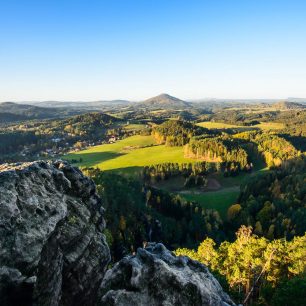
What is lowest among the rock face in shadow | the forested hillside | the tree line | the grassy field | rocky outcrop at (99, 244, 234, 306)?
the grassy field

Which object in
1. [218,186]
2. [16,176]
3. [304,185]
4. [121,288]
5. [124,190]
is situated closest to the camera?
[16,176]

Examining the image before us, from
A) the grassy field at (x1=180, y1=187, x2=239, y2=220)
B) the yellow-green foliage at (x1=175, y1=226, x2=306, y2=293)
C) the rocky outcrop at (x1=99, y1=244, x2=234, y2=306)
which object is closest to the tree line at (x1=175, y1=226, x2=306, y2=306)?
the yellow-green foliage at (x1=175, y1=226, x2=306, y2=293)

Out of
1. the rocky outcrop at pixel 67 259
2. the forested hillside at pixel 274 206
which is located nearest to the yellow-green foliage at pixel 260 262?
the rocky outcrop at pixel 67 259

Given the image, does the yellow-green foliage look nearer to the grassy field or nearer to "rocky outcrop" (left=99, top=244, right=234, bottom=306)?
"rocky outcrop" (left=99, top=244, right=234, bottom=306)

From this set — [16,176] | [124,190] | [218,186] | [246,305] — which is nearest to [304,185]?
[218,186]

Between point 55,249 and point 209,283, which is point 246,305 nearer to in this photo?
point 209,283

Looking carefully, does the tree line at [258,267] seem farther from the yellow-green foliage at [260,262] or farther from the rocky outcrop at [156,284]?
the rocky outcrop at [156,284]
